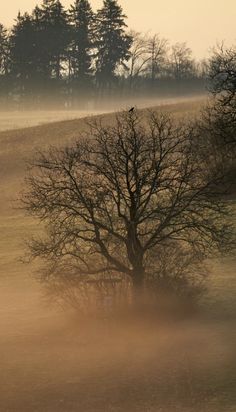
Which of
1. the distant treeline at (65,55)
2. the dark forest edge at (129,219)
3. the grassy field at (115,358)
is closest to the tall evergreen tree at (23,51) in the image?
the distant treeline at (65,55)

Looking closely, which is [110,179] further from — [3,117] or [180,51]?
[180,51]

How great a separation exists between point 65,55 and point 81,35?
4445 mm

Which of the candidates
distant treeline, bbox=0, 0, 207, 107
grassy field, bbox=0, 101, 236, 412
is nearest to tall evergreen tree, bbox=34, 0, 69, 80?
distant treeline, bbox=0, 0, 207, 107

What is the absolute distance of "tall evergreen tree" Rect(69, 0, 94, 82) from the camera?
4168 inches

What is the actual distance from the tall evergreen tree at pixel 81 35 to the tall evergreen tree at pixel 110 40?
1.49 m

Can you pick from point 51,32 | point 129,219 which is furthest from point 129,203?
point 51,32

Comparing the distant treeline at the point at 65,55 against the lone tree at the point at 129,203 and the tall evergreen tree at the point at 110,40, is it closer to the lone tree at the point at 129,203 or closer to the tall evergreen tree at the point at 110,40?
the tall evergreen tree at the point at 110,40

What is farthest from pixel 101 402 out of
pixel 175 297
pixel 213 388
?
pixel 175 297

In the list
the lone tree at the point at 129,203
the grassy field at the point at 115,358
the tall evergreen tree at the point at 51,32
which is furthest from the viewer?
the tall evergreen tree at the point at 51,32

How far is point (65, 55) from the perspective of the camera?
108 m

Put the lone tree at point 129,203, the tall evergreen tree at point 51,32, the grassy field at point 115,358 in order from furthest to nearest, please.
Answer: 1. the tall evergreen tree at point 51,32
2. the lone tree at point 129,203
3. the grassy field at point 115,358

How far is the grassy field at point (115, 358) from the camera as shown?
20141 millimetres

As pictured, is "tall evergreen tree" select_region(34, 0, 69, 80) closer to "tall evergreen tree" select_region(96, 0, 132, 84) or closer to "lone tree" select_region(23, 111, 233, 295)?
"tall evergreen tree" select_region(96, 0, 132, 84)

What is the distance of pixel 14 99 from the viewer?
113 metres
